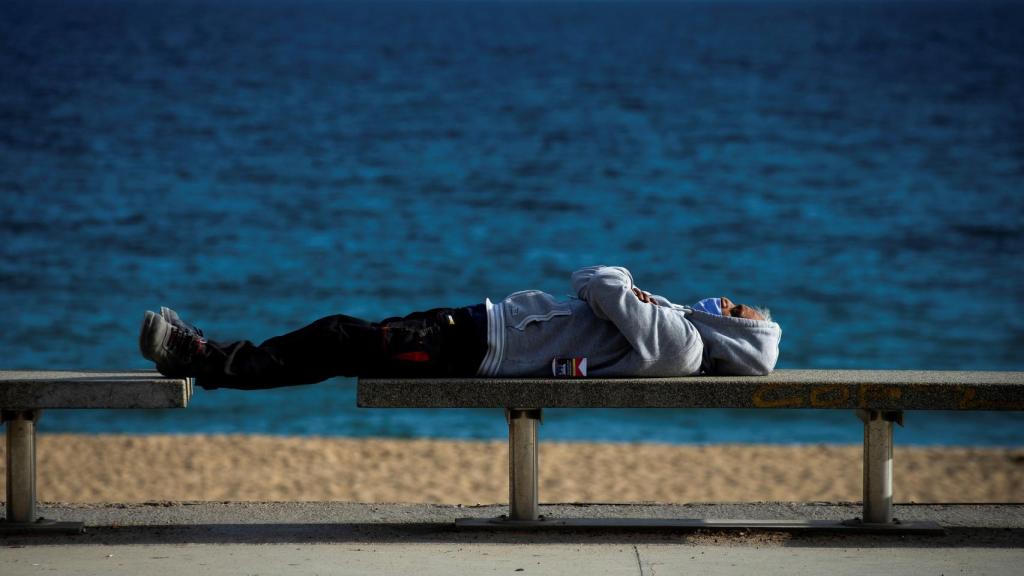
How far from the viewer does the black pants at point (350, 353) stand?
454 cm

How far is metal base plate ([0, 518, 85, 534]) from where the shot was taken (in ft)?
15.2

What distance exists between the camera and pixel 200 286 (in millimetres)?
23422

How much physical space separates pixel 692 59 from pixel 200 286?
35.0 metres

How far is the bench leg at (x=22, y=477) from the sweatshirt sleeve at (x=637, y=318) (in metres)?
2.11

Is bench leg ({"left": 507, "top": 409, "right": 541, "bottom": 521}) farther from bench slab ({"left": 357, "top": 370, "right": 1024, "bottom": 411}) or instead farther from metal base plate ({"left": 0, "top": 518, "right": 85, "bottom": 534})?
metal base plate ({"left": 0, "top": 518, "right": 85, "bottom": 534})

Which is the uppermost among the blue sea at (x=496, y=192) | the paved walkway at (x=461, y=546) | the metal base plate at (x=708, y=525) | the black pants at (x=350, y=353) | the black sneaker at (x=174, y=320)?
the blue sea at (x=496, y=192)

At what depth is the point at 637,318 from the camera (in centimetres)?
455

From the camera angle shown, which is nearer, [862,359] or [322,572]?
[322,572]

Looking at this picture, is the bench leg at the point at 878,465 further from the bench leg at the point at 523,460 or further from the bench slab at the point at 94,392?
the bench slab at the point at 94,392

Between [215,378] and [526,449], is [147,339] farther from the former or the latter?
[526,449]

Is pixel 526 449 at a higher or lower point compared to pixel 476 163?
lower

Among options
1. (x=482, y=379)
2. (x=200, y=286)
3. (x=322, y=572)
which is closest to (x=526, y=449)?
(x=482, y=379)

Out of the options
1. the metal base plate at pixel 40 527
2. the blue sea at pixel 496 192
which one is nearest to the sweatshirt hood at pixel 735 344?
the metal base plate at pixel 40 527

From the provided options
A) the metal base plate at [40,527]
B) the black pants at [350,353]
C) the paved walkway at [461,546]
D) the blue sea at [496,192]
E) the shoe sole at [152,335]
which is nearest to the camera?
the paved walkway at [461,546]
